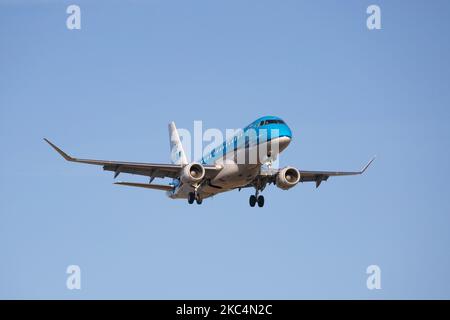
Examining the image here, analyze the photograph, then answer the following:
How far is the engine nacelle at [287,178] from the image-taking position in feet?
222

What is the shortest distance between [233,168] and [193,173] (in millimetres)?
3213

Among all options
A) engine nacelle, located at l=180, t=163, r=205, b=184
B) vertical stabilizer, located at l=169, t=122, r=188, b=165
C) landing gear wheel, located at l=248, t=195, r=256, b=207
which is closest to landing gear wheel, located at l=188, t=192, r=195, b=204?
engine nacelle, located at l=180, t=163, r=205, b=184

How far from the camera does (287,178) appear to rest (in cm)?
6794


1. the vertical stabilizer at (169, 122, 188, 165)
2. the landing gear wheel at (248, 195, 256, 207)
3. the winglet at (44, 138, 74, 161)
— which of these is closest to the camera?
the winglet at (44, 138, 74, 161)

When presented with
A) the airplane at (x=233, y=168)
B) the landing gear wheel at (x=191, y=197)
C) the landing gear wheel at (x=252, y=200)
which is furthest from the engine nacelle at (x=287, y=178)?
the landing gear wheel at (x=191, y=197)

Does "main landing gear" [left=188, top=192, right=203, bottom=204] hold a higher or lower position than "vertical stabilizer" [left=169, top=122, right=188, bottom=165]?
lower

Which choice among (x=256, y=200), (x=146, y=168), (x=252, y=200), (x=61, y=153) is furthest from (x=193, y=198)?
(x=61, y=153)

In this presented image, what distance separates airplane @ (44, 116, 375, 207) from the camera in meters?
63.5

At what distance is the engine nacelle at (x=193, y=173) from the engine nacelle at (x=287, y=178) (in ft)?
19.3

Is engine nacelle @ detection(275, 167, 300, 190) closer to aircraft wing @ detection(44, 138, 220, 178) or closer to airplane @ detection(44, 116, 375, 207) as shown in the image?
airplane @ detection(44, 116, 375, 207)
